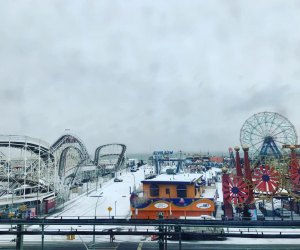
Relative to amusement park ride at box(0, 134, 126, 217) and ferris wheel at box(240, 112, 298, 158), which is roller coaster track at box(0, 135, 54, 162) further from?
ferris wheel at box(240, 112, 298, 158)

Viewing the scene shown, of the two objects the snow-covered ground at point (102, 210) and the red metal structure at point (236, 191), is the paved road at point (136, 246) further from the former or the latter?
the red metal structure at point (236, 191)

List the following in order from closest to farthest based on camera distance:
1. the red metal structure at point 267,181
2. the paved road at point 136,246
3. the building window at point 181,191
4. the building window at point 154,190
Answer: the paved road at point 136,246
the red metal structure at point 267,181
the building window at point 181,191
the building window at point 154,190

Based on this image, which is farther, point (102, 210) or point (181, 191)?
point (102, 210)

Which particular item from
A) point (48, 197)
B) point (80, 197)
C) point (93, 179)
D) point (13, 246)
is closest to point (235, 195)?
point (13, 246)

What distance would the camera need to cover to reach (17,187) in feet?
187

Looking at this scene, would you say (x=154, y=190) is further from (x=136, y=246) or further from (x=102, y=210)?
(x=136, y=246)

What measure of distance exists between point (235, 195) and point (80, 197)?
36.6m

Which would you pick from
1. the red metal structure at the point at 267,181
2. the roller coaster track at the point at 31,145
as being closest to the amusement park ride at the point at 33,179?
the roller coaster track at the point at 31,145

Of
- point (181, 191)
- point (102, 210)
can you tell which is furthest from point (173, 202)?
point (102, 210)

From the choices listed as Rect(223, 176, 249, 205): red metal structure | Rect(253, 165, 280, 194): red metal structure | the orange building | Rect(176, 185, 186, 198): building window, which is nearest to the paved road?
the orange building

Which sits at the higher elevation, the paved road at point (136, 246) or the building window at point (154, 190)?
the building window at point (154, 190)

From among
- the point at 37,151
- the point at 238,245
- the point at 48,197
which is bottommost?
the point at 238,245

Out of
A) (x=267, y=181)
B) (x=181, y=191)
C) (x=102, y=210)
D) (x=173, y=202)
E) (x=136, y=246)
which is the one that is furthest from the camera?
(x=102, y=210)

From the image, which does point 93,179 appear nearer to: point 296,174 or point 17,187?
point 17,187
